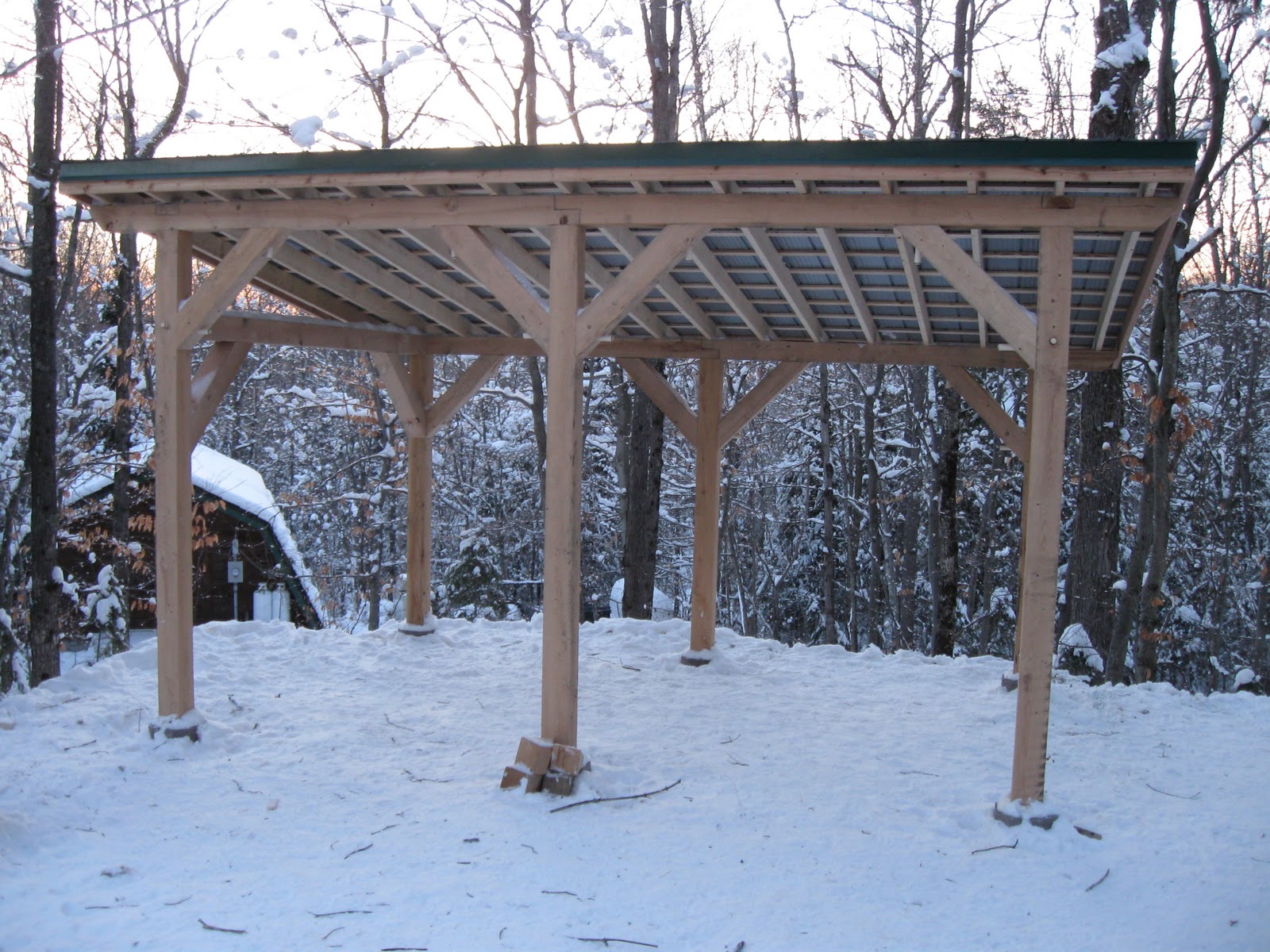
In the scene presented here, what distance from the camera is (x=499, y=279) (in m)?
4.75

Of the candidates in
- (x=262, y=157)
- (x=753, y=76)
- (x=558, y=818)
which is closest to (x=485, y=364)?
(x=262, y=157)

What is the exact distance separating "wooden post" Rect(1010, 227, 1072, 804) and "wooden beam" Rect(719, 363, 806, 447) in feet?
9.76

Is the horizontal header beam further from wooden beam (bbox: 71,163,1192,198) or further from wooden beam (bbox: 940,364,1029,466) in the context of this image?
wooden beam (bbox: 71,163,1192,198)

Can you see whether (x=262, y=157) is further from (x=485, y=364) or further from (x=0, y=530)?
(x=0, y=530)

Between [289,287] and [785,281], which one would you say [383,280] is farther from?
[785,281]

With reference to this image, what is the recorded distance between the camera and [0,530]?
33.3 feet

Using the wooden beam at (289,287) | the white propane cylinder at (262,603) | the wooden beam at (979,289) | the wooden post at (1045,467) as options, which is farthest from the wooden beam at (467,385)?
the white propane cylinder at (262,603)

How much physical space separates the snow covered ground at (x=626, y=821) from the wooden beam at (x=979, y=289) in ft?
7.44

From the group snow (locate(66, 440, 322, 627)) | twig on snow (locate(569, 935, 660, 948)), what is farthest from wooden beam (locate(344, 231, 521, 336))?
snow (locate(66, 440, 322, 627))

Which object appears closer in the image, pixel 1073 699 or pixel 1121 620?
pixel 1073 699

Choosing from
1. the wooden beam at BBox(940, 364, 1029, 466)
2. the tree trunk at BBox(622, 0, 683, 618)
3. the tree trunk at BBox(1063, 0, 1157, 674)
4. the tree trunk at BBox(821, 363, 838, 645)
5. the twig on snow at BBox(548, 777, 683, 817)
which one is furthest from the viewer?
the tree trunk at BBox(821, 363, 838, 645)

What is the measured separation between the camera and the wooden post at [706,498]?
7.36 metres

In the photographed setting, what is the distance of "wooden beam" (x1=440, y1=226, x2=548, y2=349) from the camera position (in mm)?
4715

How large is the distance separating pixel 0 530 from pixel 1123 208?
10.9 m
